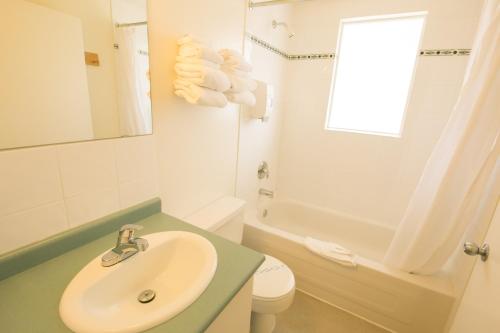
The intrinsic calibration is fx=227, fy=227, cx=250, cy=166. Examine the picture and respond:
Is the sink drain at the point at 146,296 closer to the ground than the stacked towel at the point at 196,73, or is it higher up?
closer to the ground

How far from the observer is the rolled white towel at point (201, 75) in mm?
1012

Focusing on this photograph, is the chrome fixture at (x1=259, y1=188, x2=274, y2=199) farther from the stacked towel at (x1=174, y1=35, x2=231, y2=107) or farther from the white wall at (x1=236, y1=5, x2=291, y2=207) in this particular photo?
the stacked towel at (x1=174, y1=35, x2=231, y2=107)

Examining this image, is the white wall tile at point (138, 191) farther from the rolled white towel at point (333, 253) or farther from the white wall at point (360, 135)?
the white wall at point (360, 135)

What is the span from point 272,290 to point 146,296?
28.0 inches

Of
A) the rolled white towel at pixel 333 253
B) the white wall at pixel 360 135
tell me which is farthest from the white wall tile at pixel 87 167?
the white wall at pixel 360 135

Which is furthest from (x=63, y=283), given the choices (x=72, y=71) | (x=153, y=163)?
(x=72, y=71)

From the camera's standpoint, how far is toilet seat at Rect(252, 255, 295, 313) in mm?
1205

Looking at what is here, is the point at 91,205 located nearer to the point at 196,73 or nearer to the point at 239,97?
the point at 196,73

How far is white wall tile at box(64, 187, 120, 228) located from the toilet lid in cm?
83

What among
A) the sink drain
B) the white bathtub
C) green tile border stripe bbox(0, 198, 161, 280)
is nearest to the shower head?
the white bathtub

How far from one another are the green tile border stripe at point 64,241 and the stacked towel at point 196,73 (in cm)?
55

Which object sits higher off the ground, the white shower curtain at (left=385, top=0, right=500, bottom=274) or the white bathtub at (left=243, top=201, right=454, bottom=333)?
the white shower curtain at (left=385, top=0, right=500, bottom=274)

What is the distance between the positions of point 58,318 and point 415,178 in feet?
7.90

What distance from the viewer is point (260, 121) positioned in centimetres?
200
